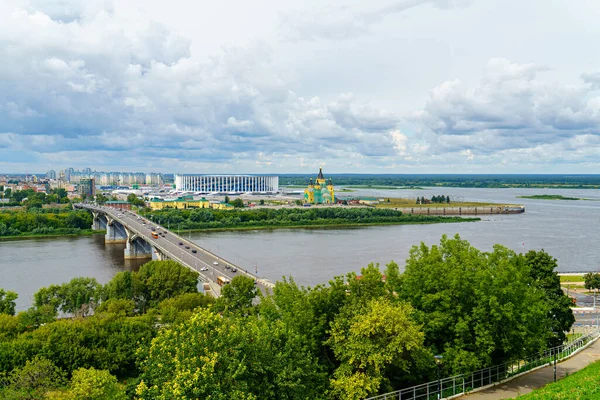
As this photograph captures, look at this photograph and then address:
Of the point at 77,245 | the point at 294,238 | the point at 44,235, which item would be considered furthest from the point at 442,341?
the point at 44,235

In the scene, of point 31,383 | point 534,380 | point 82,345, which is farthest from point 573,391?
point 82,345

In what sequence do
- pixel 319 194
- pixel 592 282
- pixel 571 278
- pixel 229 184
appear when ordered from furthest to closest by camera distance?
pixel 229 184, pixel 319 194, pixel 571 278, pixel 592 282

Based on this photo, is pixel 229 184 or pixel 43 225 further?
pixel 229 184

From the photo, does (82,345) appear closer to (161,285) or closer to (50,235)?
(161,285)

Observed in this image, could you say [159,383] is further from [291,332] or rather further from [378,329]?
[378,329]

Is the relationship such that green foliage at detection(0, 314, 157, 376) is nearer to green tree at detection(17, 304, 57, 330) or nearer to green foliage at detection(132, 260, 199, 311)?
green tree at detection(17, 304, 57, 330)

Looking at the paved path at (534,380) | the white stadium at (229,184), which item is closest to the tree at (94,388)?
the paved path at (534,380)

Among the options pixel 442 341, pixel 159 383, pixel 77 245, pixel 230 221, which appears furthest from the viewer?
pixel 230 221
